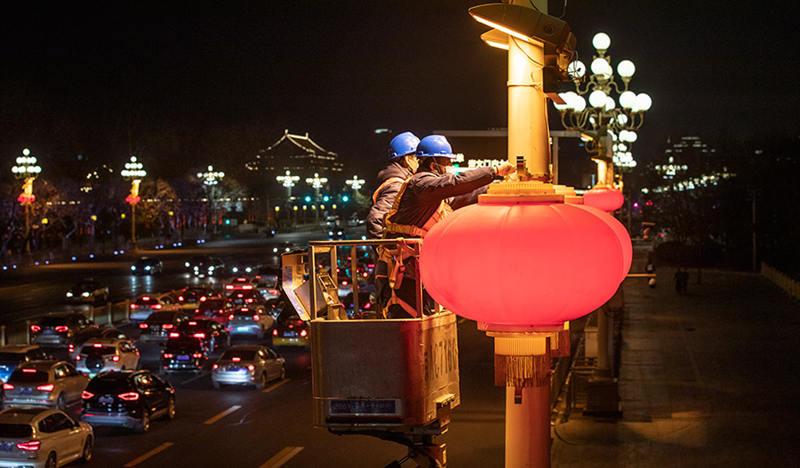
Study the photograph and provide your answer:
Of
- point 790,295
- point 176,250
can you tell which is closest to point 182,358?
point 790,295

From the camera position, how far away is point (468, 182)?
18.2 feet

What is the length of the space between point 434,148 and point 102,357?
96.8ft

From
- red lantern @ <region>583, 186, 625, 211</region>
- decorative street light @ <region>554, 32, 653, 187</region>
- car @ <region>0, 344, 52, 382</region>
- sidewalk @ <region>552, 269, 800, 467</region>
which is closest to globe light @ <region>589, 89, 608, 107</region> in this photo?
decorative street light @ <region>554, 32, 653, 187</region>

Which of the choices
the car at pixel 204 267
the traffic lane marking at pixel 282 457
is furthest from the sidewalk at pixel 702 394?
the car at pixel 204 267

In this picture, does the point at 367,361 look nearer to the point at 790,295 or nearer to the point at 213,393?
the point at 213,393

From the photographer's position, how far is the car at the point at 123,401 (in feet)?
82.2

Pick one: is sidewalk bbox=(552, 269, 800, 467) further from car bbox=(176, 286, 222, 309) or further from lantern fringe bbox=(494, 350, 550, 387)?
car bbox=(176, 286, 222, 309)

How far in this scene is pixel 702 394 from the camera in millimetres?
30406

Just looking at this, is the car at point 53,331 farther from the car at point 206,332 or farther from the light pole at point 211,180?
the light pole at point 211,180

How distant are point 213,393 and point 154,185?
87.1 metres

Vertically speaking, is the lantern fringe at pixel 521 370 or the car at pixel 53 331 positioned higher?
the lantern fringe at pixel 521 370

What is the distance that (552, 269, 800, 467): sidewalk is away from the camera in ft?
73.2

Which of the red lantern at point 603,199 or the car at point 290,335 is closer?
the red lantern at point 603,199

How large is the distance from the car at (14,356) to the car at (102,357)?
4.42ft
